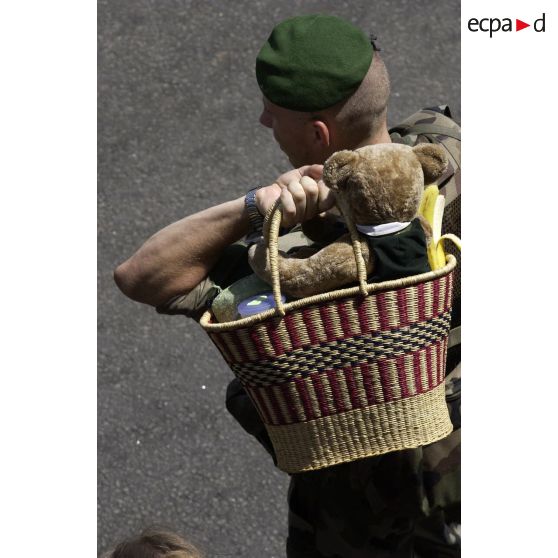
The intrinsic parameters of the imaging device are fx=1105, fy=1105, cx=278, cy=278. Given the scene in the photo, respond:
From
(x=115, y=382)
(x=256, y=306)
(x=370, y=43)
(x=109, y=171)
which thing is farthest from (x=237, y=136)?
(x=256, y=306)

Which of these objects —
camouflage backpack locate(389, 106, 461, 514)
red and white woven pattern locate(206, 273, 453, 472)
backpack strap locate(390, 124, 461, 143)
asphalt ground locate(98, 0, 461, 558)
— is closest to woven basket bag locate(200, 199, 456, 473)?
red and white woven pattern locate(206, 273, 453, 472)

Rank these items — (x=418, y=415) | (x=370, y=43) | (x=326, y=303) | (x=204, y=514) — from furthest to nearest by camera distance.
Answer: (x=204, y=514)
(x=370, y=43)
(x=418, y=415)
(x=326, y=303)

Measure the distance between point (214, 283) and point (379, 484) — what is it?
537 mm

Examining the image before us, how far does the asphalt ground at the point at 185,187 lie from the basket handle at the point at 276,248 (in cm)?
190

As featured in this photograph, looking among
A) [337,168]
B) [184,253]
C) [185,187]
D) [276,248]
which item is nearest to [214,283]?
[184,253]

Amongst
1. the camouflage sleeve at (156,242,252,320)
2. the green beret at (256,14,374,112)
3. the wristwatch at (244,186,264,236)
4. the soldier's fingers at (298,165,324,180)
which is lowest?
the camouflage sleeve at (156,242,252,320)

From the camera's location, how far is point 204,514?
3711mm

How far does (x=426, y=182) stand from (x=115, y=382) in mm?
2206

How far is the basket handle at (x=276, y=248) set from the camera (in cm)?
190

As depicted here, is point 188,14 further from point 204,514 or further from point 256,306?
point 256,306

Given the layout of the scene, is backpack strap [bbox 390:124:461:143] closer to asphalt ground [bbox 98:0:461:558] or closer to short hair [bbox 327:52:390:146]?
short hair [bbox 327:52:390:146]

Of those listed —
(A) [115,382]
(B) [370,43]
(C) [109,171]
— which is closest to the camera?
(B) [370,43]

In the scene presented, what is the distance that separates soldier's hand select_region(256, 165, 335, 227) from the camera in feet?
6.42

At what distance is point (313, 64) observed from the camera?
215cm
